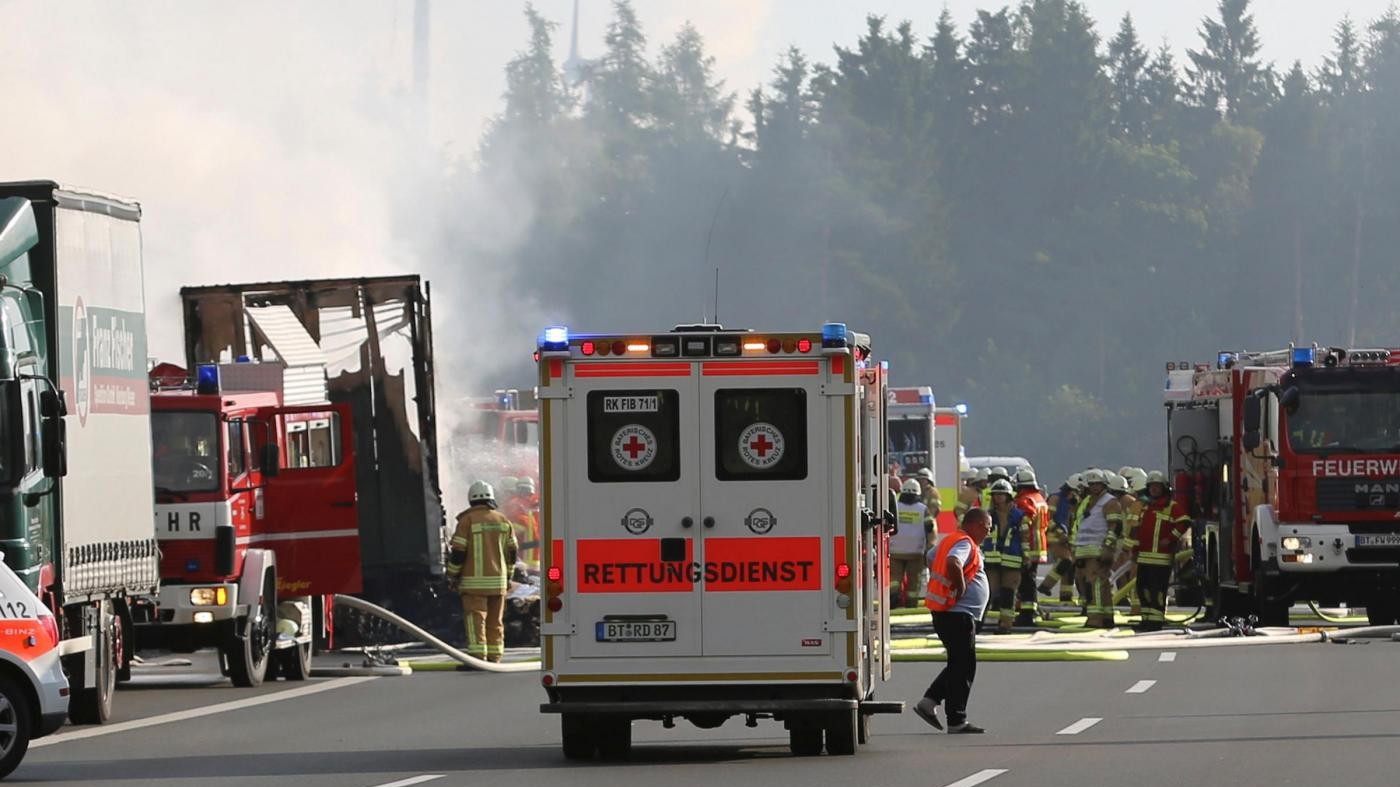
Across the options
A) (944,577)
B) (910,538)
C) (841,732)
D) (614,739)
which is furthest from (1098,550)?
(614,739)

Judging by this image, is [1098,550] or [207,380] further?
[1098,550]

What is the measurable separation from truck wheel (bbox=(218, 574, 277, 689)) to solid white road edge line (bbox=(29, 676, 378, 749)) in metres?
0.34

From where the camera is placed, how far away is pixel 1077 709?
18.7 metres

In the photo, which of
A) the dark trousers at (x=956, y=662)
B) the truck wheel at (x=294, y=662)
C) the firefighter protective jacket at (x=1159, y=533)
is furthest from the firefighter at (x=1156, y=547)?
the dark trousers at (x=956, y=662)

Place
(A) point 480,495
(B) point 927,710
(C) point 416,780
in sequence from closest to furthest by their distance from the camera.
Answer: (C) point 416,780 → (B) point 927,710 → (A) point 480,495

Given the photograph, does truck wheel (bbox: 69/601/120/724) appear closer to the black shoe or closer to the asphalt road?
the asphalt road

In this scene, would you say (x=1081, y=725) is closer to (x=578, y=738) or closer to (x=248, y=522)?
(x=578, y=738)

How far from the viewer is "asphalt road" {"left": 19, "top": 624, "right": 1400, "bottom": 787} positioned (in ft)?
45.9

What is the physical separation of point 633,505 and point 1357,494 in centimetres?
1460

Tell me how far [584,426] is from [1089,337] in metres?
91.8

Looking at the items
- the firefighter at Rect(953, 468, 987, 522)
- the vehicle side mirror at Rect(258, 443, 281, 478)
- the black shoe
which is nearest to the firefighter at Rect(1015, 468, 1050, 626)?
the firefighter at Rect(953, 468, 987, 522)

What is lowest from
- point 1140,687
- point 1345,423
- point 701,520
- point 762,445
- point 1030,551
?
point 1140,687

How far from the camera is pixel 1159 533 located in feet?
92.4

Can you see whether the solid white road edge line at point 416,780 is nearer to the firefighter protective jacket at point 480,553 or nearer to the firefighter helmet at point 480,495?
the firefighter protective jacket at point 480,553
